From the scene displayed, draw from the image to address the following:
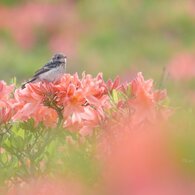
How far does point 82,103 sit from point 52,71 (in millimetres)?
310

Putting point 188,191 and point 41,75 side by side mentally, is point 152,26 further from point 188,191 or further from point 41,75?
point 188,191

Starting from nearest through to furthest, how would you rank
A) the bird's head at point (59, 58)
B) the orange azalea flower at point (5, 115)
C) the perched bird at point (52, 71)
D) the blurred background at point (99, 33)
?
the orange azalea flower at point (5, 115) → the perched bird at point (52, 71) → the bird's head at point (59, 58) → the blurred background at point (99, 33)

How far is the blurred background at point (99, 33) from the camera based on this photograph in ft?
40.9

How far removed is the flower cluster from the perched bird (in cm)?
12

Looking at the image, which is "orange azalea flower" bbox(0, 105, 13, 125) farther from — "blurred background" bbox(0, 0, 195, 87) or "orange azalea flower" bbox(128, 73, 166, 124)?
"blurred background" bbox(0, 0, 195, 87)

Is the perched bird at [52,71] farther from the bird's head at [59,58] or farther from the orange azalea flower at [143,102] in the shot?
the orange azalea flower at [143,102]

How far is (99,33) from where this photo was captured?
546 inches

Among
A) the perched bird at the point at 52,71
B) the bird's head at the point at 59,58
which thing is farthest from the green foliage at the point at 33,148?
the bird's head at the point at 59,58

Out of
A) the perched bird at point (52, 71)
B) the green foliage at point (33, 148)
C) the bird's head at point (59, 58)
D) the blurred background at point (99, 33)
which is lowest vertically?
the green foliage at point (33, 148)

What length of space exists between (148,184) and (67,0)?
47.1 feet

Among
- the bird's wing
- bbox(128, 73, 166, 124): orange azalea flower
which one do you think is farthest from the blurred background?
bbox(128, 73, 166, 124): orange azalea flower

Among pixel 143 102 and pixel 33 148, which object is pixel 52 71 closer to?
pixel 33 148

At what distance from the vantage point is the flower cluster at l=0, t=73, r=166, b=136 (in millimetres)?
1999

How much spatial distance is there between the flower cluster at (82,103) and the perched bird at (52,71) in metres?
0.12
